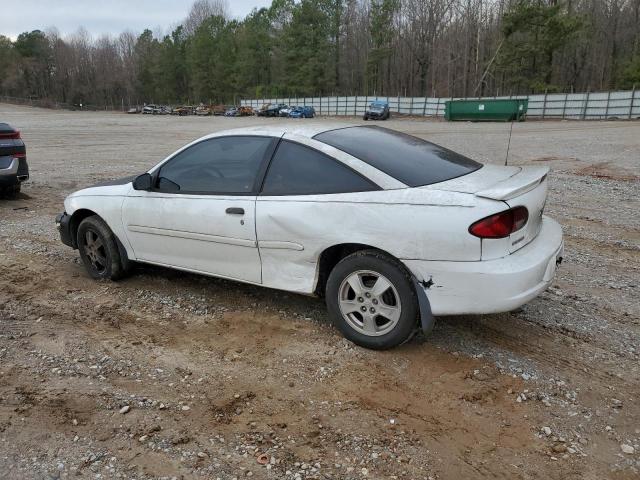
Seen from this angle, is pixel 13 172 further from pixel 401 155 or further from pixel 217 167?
pixel 401 155

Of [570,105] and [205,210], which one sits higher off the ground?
[570,105]

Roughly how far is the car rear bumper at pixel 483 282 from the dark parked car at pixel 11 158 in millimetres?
7787

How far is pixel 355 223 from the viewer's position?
349cm

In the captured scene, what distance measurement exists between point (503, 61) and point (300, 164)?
185 feet

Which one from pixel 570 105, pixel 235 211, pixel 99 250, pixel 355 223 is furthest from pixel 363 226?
pixel 570 105

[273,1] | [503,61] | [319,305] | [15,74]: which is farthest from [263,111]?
[15,74]

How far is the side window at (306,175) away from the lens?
3.61 m

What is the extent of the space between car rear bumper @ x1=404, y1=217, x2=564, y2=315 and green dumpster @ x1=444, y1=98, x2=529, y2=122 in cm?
3576

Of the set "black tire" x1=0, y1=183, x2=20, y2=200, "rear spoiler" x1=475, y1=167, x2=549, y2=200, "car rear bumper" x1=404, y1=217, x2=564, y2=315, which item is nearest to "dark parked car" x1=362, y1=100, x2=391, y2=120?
"black tire" x1=0, y1=183, x2=20, y2=200

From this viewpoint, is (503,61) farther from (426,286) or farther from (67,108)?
(67,108)

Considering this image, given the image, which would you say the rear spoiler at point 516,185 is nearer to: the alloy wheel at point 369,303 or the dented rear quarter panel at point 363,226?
the dented rear quarter panel at point 363,226

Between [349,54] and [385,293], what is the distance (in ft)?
278

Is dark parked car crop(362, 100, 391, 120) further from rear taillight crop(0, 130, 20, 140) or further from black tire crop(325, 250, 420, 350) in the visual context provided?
black tire crop(325, 250, 420, 350)

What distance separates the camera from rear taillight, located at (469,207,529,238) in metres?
3.15
